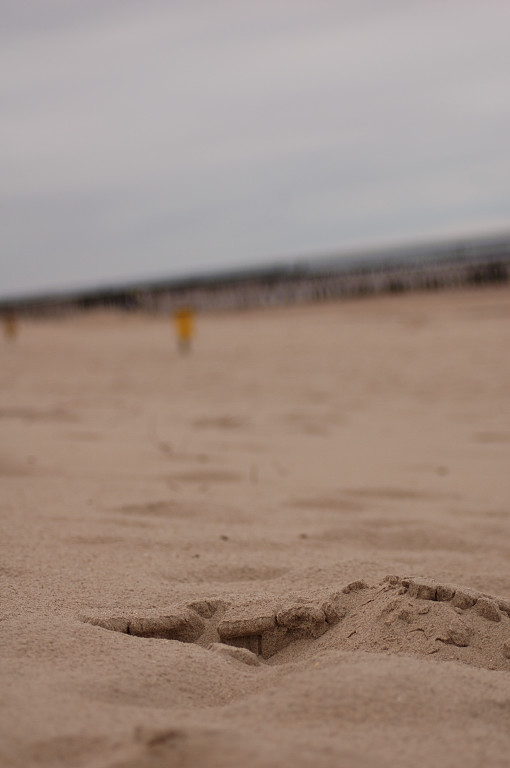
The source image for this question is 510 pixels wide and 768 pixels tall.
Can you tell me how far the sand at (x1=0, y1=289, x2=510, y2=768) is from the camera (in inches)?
40.6

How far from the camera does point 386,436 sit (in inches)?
157

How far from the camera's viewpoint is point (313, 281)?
96.0ft

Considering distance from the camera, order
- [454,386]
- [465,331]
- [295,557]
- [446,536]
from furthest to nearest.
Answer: [465,331] → [454,386] → [446,536] → [295,557]

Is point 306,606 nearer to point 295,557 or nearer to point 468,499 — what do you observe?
point 295,557

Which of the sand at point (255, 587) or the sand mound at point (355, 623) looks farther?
the sand mound at point (355, 623)

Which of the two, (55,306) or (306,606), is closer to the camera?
(306,606)

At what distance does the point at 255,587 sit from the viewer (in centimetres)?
174

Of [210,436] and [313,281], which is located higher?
[313,281]

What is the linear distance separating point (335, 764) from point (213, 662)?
42 centimetres

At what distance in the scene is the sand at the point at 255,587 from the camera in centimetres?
103

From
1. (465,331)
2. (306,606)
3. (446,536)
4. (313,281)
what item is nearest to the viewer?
(306,606)

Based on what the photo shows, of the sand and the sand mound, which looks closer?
the sand

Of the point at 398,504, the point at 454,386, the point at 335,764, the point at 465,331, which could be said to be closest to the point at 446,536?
the point at 398,504

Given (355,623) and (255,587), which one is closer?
(355,623)
